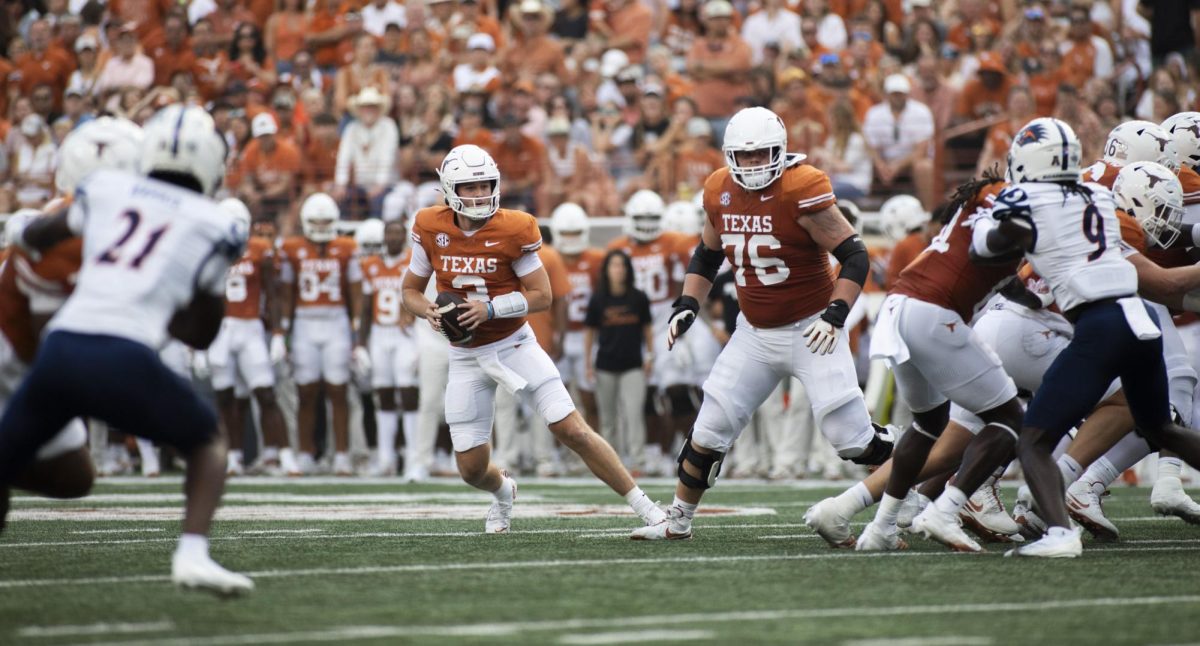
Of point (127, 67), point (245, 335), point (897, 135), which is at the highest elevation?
point (127, 67)

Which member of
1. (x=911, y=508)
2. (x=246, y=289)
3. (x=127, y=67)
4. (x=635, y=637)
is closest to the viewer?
(x=635, y=637)

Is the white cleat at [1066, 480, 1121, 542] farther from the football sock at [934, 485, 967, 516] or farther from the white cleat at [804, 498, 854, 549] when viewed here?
the white cleat at [804, 498, 854, 549]

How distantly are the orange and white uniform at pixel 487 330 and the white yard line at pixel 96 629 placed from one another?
9.91ft

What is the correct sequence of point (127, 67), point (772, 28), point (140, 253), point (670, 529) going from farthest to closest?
1. point (127, 67)
2. point (772, 28)
3. point (670, 529)
4. point (140, 253)

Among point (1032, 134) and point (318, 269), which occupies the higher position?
point (1032, 134)

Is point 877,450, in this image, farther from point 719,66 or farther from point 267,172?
point 267,172

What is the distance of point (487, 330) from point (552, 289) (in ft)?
15.8

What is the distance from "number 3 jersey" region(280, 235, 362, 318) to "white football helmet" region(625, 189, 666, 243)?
241 cm

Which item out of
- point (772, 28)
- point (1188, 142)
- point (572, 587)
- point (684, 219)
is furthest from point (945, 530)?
point (772, 28)

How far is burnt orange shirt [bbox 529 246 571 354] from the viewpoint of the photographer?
1233cm

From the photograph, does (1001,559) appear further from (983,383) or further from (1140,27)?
(1140,27)

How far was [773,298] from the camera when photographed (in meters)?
6.89

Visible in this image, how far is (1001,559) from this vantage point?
6.23m

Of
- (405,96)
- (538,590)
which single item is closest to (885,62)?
(405,96)
